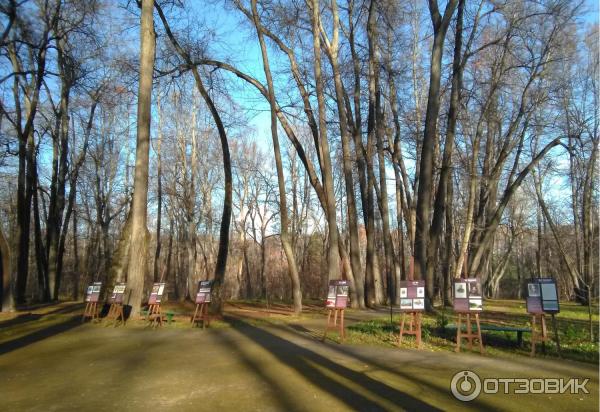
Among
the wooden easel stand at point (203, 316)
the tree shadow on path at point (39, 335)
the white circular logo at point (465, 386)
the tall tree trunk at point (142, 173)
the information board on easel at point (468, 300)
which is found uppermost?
the tall tree trunk at point (142, 173)

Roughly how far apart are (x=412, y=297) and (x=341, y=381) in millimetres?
4005

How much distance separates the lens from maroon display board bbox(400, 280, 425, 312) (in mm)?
10609

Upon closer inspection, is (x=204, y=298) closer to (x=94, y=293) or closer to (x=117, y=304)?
(x=117, y=304)

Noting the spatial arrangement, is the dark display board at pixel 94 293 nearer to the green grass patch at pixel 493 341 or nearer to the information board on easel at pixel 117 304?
the information board on easel at pixel 117 304

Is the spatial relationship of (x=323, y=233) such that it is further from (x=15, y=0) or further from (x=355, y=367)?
(x=355, y=367)

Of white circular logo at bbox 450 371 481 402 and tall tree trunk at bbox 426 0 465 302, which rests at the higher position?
tall tree trunk at bbox 426 0 465 302

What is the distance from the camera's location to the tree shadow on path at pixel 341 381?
6055 mm

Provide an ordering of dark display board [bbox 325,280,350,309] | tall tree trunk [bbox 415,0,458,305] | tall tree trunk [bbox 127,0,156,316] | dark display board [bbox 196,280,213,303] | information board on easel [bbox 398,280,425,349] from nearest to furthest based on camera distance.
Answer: information board on easel [bbox 398,280,425,349] → dark display board [bbox 325,280,350,309] → dark display board [bbox 196,280,213,303] → tall tree trunk [bbox 127,0,156,316] → tall tree trunk [bbox 415,0,458,305]

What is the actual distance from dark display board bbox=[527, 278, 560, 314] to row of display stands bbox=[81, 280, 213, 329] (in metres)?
8.13

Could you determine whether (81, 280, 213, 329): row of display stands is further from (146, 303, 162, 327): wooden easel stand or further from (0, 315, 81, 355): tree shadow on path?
(0, 315, 81, 355): tree shadow on path

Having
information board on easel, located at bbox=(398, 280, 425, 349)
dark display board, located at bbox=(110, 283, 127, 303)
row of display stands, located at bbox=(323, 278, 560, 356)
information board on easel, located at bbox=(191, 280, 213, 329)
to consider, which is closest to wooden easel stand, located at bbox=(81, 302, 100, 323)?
dark display board, located at bbox=(110, 283, 127, 303)

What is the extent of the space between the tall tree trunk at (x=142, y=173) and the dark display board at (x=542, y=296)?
415 inches

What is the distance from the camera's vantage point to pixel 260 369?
7.91 metres

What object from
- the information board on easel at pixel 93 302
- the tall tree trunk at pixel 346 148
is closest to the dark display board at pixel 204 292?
the information board on easel at pixel 93 302
